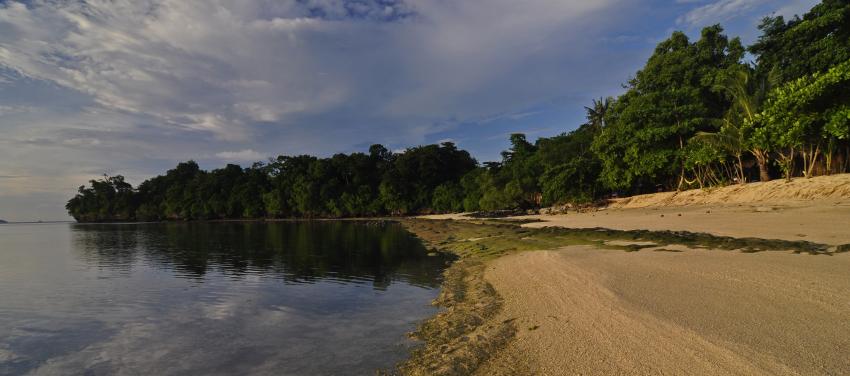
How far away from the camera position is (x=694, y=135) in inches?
1319

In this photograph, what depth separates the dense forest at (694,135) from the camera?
2289 centimetres

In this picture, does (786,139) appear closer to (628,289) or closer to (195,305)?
(628,289)

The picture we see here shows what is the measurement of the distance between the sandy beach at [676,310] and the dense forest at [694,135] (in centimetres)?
1210

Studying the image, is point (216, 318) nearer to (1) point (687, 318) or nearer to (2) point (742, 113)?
(1) point (687, 318)

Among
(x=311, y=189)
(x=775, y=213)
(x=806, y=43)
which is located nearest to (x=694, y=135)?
(x=806, y=43)

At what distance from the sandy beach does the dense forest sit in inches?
477

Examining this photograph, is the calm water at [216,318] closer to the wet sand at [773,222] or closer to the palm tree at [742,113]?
the wet sand at [773,222]

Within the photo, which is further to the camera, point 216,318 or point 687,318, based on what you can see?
point 216,318

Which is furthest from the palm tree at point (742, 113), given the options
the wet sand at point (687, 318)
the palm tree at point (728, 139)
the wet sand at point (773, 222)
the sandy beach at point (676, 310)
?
the wet sand at point (687, 318)

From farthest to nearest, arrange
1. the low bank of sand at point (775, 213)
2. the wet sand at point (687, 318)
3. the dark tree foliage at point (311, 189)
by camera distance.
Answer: the dark tree foliage at point (311, 189)
the low bank of sand at point (775, 213)
the wet sand at point (687, 318)

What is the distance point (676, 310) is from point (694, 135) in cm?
3345

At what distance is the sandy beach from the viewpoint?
4.49 m

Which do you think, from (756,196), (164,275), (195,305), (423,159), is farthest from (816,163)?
(423,159)

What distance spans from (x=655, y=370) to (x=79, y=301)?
15074 millimetres
